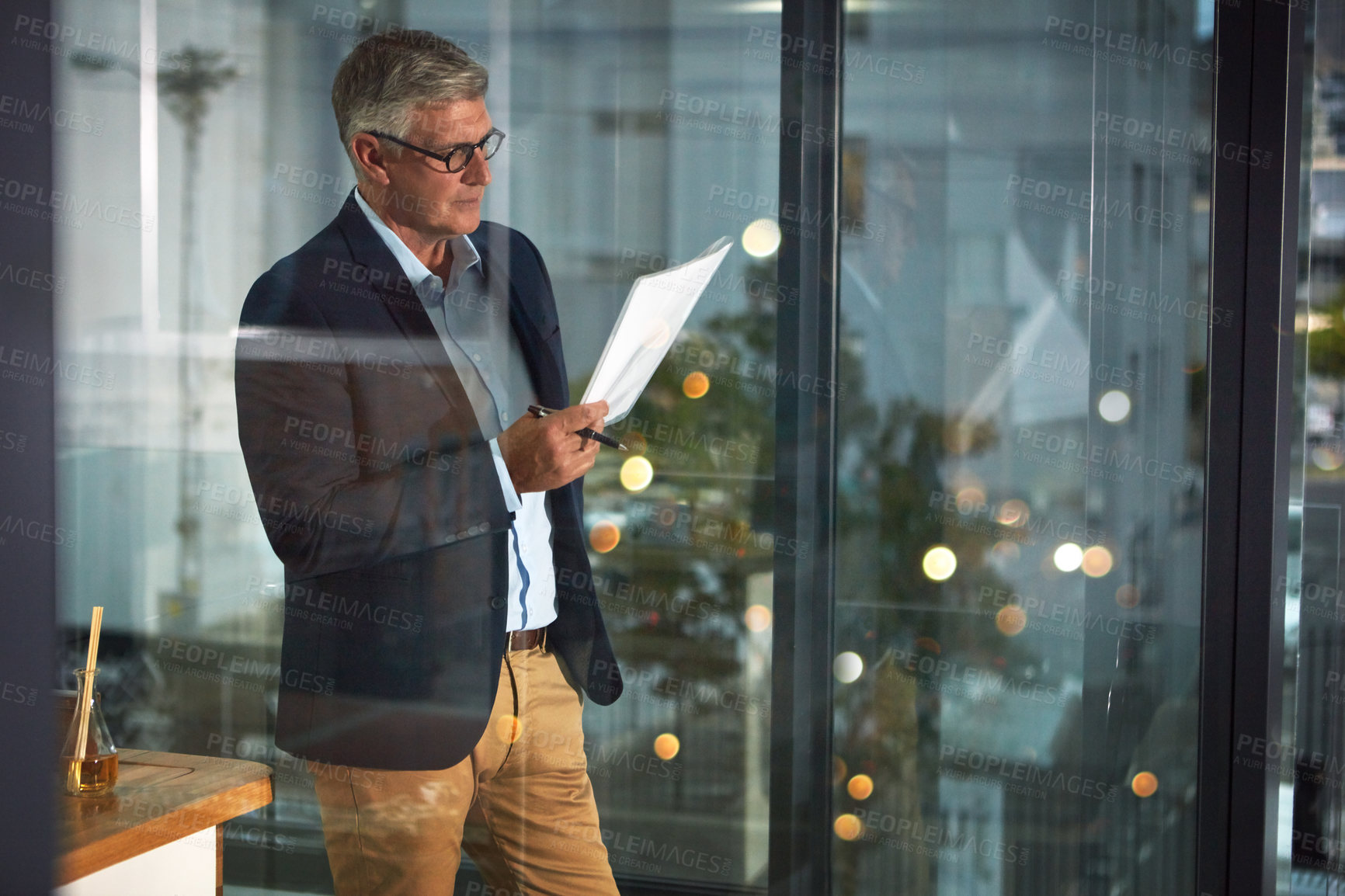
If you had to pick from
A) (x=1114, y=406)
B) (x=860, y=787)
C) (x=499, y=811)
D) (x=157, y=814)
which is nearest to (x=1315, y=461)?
(x=1114, y=406)

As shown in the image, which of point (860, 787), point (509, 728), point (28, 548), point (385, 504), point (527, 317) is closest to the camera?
point (28, 548)

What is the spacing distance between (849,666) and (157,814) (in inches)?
48.5

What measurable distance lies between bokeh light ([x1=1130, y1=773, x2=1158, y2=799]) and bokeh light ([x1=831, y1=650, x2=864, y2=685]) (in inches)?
21.3

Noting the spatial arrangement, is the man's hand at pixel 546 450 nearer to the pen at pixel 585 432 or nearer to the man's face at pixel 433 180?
the pen at pixel 585 432

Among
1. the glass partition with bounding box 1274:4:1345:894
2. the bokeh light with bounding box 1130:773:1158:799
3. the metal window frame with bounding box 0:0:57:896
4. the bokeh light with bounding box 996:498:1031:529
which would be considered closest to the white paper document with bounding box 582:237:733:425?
the bokeh light with bounding box 996:498:1031:529

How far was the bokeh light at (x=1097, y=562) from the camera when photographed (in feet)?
6.42

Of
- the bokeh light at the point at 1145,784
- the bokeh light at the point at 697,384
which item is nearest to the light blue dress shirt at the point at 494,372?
the bokeh light at the point at 697,384

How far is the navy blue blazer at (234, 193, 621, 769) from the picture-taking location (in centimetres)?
176

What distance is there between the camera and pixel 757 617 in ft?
6.66

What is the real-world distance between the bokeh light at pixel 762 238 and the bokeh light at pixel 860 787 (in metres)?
1.03

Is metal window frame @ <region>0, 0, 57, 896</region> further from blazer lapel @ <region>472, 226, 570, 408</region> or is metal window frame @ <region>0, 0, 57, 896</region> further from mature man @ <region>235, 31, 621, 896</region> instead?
blazer lapel @ <region>472, 226, 570, 408</region>

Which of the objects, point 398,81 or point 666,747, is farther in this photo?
point 666,747

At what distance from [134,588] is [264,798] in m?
0.93

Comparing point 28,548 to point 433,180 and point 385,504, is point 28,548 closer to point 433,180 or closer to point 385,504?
point 385,504
